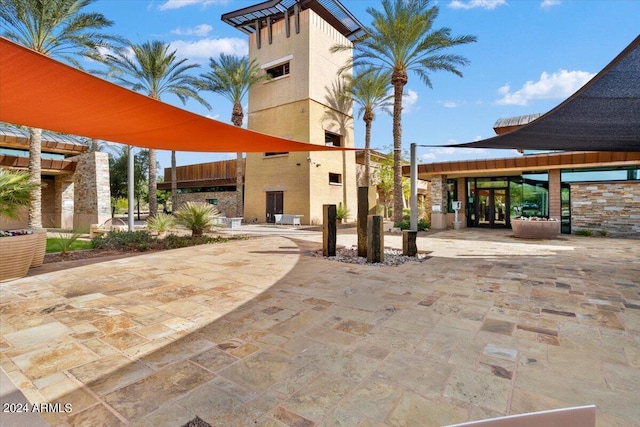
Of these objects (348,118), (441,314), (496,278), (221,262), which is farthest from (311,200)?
(441,314)

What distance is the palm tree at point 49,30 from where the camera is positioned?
845 centimetres

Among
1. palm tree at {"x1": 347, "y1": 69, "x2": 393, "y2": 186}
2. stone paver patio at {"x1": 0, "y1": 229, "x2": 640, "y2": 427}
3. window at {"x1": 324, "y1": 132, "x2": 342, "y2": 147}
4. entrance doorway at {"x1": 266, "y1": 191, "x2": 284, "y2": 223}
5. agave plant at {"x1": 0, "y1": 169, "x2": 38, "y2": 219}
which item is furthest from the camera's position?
window at {"x1": 324, "y1": 132, "x2": 342, "y2": 147}

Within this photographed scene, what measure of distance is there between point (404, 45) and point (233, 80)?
8654 mm

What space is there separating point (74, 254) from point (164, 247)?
5.05 feet

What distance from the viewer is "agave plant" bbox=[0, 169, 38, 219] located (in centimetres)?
436

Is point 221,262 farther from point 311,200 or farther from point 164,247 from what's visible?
point 311,200

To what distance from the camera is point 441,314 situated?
9.45ft

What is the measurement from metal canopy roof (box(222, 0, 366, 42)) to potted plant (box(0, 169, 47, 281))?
15125 millimetres

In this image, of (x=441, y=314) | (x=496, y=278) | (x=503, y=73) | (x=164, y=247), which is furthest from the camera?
(x=503, y=73)

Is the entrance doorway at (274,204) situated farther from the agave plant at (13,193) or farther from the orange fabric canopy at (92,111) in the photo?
the agave plant at (13,193)

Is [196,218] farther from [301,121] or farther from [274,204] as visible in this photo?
[301,121]

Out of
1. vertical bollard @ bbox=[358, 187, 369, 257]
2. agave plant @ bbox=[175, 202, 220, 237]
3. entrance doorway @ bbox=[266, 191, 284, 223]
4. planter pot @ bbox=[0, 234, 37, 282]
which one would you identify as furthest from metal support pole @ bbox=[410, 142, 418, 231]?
entrance doorway @ bbox=[266, 191, 284, 223]

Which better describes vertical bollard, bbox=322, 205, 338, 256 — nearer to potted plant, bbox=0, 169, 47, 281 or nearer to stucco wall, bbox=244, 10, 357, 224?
potted plant, bbox=0, 169, 47, 281

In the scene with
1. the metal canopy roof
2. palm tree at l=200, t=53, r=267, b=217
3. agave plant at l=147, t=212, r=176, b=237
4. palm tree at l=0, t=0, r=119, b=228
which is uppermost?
the metal canopy roof
